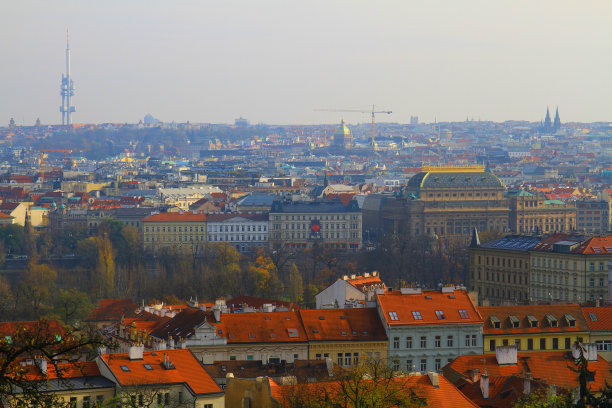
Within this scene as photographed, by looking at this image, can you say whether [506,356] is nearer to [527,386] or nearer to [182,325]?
[527,386]

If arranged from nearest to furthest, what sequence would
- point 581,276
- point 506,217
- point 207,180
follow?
point 581,276, point 506,217, point 207,180

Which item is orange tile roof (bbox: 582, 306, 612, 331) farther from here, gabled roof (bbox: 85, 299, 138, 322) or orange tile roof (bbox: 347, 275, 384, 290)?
gabled roof (bbox: 85, 299, 138, 322)

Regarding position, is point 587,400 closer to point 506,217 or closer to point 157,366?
point 157,366

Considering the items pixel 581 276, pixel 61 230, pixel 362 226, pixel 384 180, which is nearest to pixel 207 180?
pixel 384 180

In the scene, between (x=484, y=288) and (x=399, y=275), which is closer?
(x=484, y=288)

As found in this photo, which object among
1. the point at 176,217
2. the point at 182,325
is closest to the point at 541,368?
the point at 182,325

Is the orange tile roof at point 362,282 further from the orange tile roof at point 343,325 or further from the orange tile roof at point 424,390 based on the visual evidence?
the orange tile roof at point 424,390

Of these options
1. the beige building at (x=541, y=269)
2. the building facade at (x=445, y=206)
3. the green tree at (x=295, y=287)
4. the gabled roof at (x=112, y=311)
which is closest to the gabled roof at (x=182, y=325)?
the gabled roof at (x=112, y=311)
